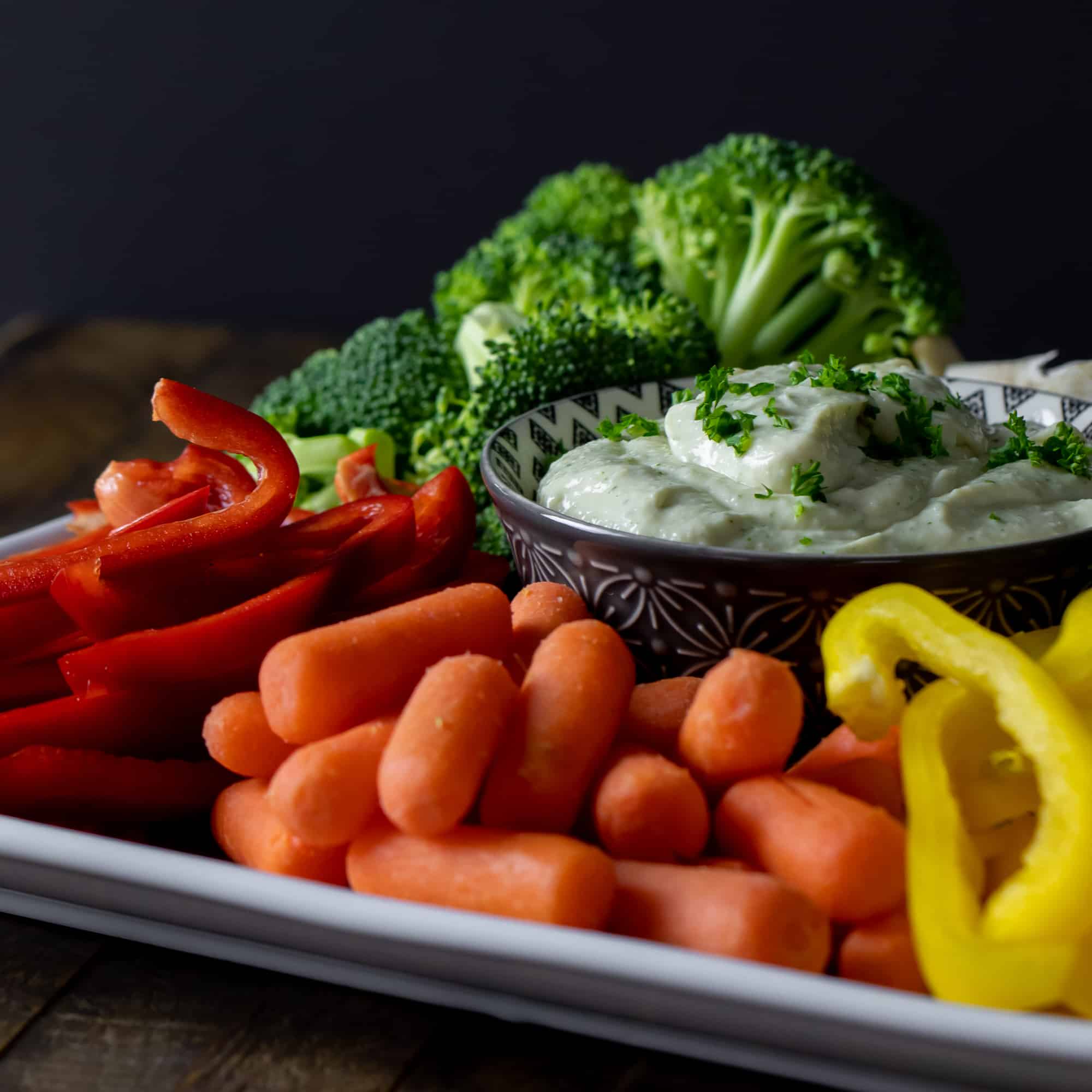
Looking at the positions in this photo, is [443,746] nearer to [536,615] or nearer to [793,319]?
[536,615]

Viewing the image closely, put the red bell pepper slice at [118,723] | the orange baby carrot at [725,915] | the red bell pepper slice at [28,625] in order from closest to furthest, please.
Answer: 1. the orange baby carrot at [725,915]
2. the red bell pepper slice at [118,723]
3. the red bell pepper slice at [28,625]

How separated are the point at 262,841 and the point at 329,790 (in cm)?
14

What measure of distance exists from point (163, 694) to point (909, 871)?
0.91 m

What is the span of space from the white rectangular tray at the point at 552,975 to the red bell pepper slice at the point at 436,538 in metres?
0.60

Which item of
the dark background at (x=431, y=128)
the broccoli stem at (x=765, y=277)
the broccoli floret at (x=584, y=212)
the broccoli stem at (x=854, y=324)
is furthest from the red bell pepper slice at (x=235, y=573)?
the dark background at (x=431, y=128)

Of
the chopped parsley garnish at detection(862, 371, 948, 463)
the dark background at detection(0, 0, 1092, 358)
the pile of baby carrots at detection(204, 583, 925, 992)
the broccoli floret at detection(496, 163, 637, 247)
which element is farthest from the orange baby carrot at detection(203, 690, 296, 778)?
the dark background at detection(0, 0, 1092, 358)

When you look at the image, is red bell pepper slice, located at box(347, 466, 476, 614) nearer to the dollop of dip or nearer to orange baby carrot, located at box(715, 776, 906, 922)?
the dollop of dip

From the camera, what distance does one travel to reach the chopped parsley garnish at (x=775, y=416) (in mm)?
1694

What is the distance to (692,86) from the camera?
17.9 feet

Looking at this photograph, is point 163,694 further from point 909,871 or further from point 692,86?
point 692,86

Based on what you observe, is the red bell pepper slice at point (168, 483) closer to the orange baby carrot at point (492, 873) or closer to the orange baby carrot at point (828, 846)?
the orange baby carrot at point (492, 873)

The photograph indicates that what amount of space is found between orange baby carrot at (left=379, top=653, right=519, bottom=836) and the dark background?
4.62 meters

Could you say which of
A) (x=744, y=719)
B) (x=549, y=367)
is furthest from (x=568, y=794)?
(x=549, y=367)

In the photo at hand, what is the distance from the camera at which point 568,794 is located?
127cm
